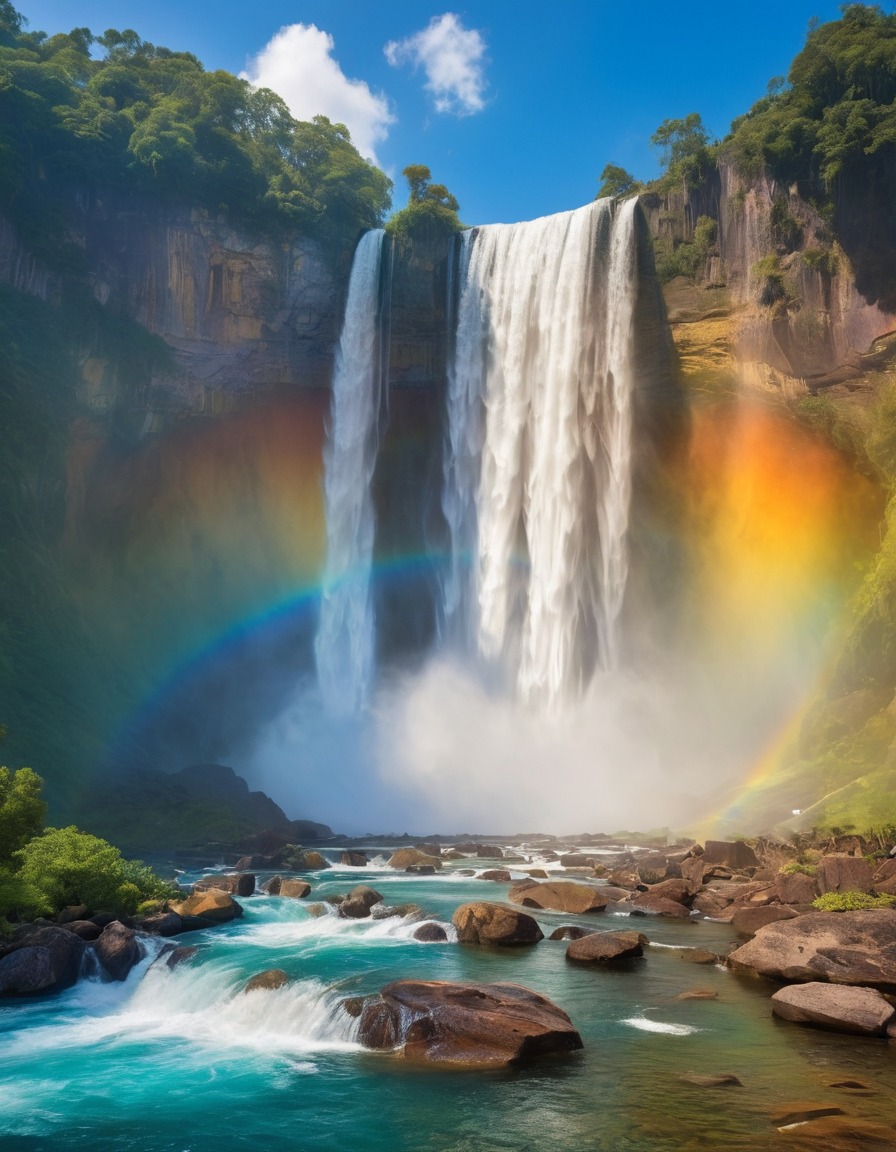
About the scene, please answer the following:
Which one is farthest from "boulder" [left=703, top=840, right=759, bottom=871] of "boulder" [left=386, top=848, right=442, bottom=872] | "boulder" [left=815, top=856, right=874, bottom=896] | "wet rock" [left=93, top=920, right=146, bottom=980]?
"wet rock" [left=93, top=920, right=146, bottom=980]

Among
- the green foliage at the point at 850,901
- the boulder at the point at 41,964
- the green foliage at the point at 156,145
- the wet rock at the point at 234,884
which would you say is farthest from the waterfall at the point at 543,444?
the boulder at the point at 41,964

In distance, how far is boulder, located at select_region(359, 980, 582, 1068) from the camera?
10.5 meters

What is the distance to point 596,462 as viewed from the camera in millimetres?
42312

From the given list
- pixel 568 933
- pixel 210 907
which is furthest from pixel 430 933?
pixel 210 907

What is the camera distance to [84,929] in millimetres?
15789

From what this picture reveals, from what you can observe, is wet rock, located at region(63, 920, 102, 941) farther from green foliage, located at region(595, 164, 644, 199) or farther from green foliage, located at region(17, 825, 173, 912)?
green foliage, located at region(595, 164, 644, 199)

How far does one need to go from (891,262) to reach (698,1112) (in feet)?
116

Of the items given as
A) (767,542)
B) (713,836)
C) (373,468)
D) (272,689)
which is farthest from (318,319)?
(713,836)

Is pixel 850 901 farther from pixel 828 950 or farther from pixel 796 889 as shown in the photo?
pixel 828 950

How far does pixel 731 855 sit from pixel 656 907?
470cm

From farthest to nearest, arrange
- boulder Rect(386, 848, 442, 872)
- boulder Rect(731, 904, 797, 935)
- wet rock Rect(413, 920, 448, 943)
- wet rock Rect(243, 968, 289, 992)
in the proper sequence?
boulder Rect(386, 848, 442, 872) → boulder Rect(731, 904, 797, 935) → wet rock Rect(413, 920, 448, 943) → wet rock Rect(243, 968, 289, 992)

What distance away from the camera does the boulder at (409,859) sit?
26.7 m

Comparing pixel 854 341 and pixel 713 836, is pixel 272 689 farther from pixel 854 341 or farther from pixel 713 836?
pixel 854 341

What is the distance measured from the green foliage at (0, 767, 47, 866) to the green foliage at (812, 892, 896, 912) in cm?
1431
